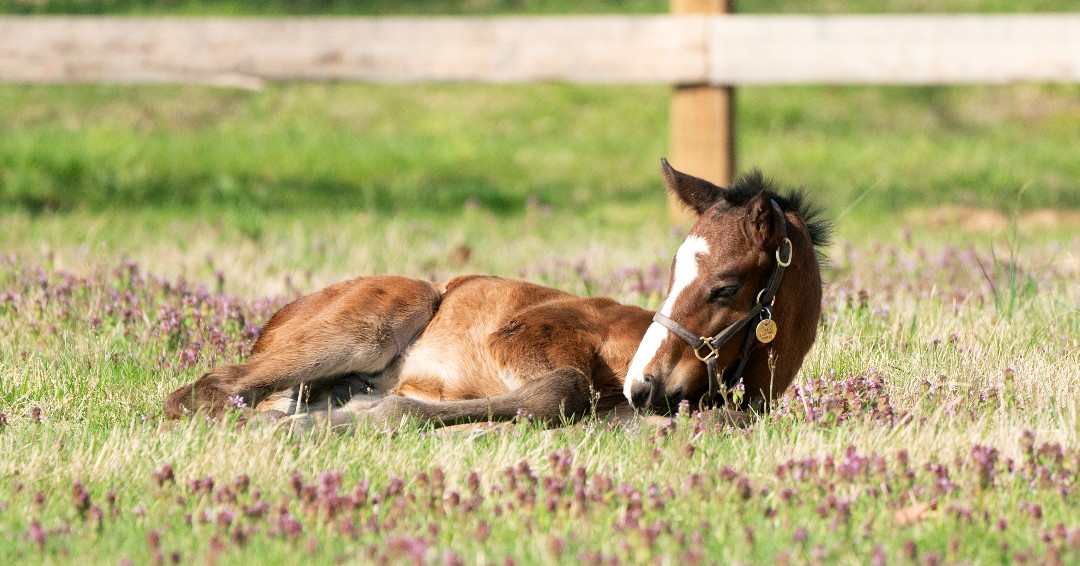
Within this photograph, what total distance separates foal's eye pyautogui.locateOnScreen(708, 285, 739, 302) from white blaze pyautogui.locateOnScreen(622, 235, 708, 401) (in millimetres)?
76

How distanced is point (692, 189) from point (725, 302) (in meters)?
0.42

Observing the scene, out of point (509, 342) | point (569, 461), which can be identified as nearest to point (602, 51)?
point (509, 342)

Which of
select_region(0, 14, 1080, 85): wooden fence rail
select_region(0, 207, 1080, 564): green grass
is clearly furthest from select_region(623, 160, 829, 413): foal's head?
select_region(0, 14, 1080, 85): wooden fence rail

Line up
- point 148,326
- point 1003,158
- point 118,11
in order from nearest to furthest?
1. point 148,326
2. point 1003,158
3. point 118,11

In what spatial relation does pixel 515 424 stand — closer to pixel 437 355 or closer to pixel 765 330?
pixel 437 355

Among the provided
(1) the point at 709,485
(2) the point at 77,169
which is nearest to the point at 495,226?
→ (2) the point at 77,169

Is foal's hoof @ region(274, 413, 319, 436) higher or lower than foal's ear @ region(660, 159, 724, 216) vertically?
lower

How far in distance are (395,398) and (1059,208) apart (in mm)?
8361

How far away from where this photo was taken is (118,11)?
15156 mm

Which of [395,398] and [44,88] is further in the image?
[44,88]

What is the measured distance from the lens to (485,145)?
1411 cm

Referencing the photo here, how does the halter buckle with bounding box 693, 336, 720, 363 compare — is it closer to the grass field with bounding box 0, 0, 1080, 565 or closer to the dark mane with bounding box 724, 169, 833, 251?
the grass field with bounding box 0, 0, 1080, 565

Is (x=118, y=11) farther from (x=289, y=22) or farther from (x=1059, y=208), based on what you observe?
(x=1059, y=208)

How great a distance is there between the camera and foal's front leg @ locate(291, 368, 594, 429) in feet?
14.0
